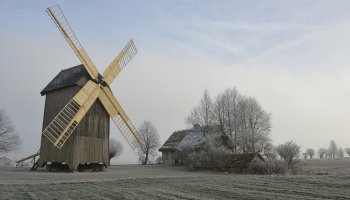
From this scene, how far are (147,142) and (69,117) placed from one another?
39.3 metres

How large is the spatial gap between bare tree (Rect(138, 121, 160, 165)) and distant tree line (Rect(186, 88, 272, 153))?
17.8 metres

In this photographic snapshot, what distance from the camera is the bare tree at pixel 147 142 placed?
68312 mm

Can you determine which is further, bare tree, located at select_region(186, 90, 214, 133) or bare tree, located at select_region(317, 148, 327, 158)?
bare tree, located at select_region(317, 148, 327, 158)

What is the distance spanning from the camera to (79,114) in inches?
1199

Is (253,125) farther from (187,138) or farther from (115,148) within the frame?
(115,148)

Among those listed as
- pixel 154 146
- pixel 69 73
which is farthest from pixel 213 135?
pixel 154 146

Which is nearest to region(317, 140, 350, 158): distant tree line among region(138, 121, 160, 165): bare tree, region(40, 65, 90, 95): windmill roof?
region(138, 121, 160, 165): bare tree

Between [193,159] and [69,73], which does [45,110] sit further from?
[193,159]

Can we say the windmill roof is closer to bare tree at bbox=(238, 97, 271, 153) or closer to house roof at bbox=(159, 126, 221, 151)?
house roof at bbox=(159, 126, 221, 151)

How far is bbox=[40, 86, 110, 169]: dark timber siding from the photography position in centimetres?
3088

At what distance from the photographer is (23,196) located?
13.7 metres

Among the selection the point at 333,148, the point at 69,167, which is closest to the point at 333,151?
the point at 333,148

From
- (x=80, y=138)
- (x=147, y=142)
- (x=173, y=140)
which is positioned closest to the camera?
(x=80, y=138)

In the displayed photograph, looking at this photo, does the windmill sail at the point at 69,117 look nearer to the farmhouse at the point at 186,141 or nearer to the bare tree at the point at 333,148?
the farmhouse at the point at 186,141
